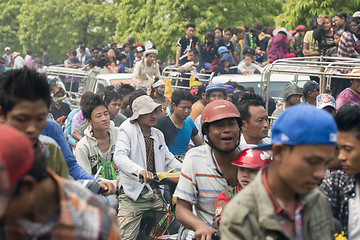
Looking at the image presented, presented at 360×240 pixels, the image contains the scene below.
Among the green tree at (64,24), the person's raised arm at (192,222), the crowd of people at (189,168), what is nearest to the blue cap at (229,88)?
the crowd of people at (189,168)

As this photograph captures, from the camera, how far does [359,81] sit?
8.42 meters

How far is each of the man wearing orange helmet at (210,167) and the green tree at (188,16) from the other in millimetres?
17952

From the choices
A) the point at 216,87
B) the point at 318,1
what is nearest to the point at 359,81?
the point at 216,87

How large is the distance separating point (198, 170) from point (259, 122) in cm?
133

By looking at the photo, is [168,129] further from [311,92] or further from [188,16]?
[188,16]

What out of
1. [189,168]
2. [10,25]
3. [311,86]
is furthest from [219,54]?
[10,25]

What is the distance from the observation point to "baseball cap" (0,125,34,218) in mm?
2199

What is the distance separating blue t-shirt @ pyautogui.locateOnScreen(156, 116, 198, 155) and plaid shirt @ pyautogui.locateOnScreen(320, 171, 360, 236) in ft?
14.7

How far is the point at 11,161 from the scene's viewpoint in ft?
7.29

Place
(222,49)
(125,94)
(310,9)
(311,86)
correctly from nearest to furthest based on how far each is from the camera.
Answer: (311,86)
(125,94)
(222,49)
(310,9)

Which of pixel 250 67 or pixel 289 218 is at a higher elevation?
pixel 250 67

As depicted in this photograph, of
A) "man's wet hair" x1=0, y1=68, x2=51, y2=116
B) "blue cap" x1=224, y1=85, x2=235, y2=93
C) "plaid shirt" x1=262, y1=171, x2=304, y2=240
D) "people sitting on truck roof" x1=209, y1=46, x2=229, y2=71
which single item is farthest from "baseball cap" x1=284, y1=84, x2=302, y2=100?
"plaid shirt" x1=262, y1=171, x2=304, y2=240

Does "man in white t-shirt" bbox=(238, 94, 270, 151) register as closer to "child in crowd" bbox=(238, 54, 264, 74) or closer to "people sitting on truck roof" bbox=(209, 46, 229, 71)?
"child in crowd" bbox=(238, 54, 264, 74)

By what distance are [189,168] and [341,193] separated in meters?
1.35
